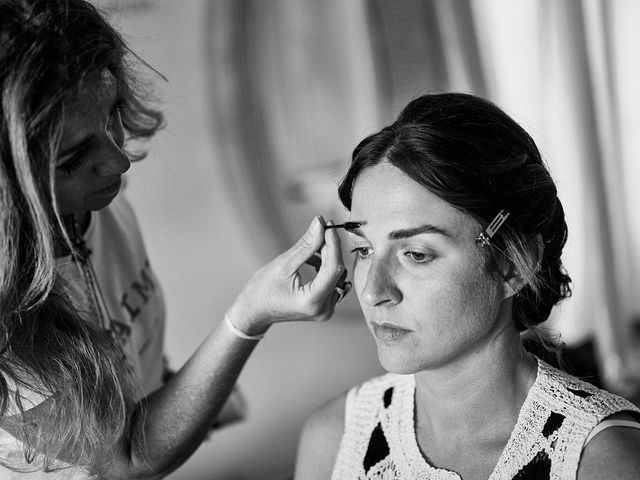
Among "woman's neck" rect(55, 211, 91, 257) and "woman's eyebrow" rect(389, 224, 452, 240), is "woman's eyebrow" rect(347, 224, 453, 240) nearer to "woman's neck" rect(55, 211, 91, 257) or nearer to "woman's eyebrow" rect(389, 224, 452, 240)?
"woman's eyebrow" rect(389, 224, 452, 240)

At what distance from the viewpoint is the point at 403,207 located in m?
1.35

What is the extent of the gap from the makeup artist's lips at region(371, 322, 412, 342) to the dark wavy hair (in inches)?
7.6

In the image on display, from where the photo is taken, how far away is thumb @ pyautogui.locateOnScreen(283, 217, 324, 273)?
1.43m

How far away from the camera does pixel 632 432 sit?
1.31m

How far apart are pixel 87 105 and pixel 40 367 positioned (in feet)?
1.44

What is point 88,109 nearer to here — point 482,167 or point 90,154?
point 90,154

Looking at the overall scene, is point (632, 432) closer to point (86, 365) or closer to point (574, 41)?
point (86, 365)

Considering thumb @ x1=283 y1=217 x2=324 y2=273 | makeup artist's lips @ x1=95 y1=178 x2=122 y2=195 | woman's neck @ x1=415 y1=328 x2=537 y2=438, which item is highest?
makeup artist's lips @ x1=95 y1=178 x2=122 y2=195

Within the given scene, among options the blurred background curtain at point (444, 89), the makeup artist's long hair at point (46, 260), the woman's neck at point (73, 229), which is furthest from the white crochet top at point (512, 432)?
the blurred background curtain at point (444, 89)

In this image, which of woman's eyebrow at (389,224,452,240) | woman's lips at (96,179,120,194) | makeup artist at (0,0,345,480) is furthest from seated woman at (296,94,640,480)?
woman's lips at (96,179,120,194)

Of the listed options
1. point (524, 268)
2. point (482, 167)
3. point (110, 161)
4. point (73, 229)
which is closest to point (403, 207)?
point (482, 167)

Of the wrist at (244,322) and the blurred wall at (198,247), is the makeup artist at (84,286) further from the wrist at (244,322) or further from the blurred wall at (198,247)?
the blurred wall at (198,247)

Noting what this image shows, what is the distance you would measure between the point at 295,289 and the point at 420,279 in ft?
0.80

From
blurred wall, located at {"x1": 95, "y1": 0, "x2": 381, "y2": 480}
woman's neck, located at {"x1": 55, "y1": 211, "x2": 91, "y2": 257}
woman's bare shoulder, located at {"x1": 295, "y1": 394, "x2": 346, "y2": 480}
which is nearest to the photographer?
woman's neck, located at {"x1": 55, "y1": 211, "x2": 91, "y2": 257}
